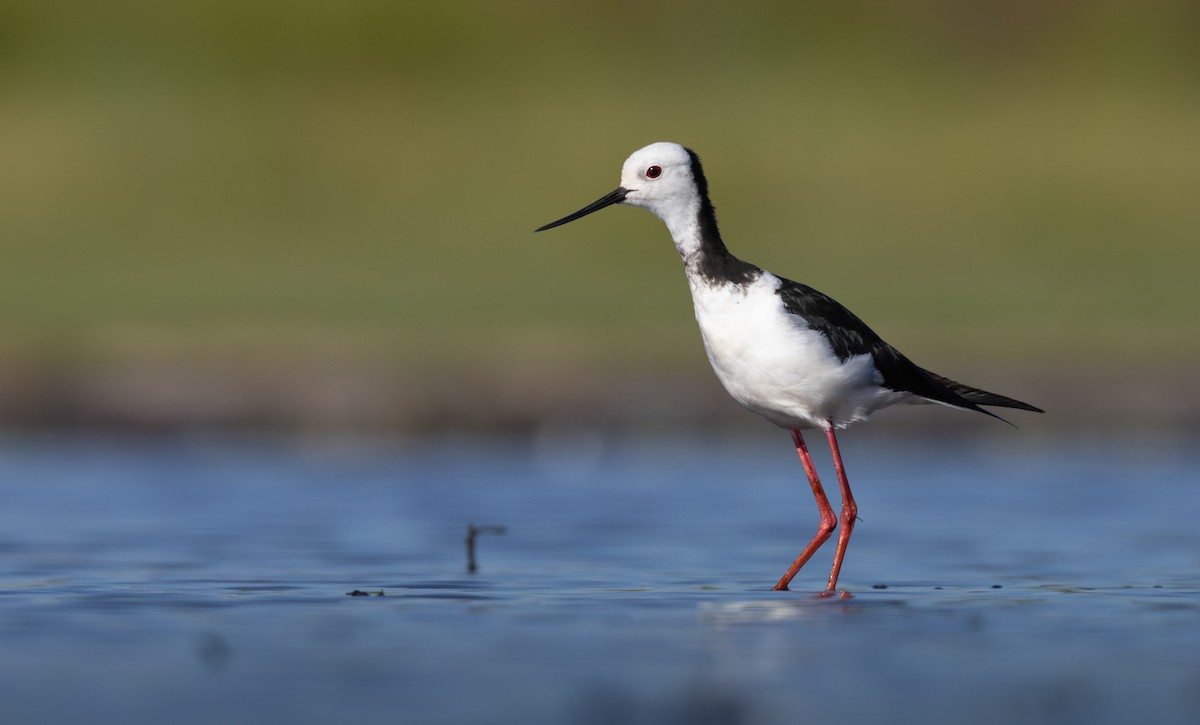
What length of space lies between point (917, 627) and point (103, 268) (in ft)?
128

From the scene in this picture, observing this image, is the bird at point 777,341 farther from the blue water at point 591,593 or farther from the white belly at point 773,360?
the blue water at point 591,593

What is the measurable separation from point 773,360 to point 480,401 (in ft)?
36.0

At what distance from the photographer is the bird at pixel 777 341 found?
9703 millimetres

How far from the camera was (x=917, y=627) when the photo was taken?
802cm

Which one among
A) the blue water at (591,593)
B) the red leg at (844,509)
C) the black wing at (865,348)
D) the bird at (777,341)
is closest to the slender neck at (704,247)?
the bird at (777,341)

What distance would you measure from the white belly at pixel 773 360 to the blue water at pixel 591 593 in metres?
0.78

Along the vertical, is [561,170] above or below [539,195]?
above

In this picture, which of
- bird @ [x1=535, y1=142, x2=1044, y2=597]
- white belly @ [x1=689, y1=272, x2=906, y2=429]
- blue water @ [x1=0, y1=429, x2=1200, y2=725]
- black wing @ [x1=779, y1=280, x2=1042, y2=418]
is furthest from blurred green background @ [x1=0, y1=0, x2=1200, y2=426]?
white belly @ [x1=689, y1=272, x2=906, y2=429]

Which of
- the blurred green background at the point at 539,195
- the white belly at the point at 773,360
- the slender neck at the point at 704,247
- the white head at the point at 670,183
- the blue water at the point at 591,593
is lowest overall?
the blue water at the point at 591,593

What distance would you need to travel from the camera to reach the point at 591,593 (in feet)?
30.0

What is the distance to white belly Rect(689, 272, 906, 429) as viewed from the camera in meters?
9.68

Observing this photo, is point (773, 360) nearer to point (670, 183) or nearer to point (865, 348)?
point (865, 348)

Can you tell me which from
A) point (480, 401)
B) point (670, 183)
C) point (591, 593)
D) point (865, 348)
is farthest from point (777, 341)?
point (480, 401)

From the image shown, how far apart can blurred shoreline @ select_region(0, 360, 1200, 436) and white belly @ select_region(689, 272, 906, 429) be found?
30.1ft
